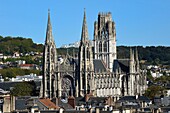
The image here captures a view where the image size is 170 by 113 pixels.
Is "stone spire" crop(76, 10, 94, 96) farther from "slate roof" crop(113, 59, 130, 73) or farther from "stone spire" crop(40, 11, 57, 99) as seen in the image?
"slate roof" crop(113, 59, 130, 73)

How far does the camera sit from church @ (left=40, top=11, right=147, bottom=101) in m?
149

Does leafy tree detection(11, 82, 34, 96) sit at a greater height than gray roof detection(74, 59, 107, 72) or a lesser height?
lesser

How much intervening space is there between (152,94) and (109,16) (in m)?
26.3

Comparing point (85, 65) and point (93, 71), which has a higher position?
point (85, 65)

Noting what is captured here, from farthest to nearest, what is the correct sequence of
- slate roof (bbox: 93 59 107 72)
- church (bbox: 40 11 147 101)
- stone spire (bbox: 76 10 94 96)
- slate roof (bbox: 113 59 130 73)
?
1. slate roof (bbox: 113 59 130 73)
2. slate roof (bbox: 93 59 107 72)
3. church (bbox: 40 11 147 101)
4. stone spire (bbox: 76 10 94 96)

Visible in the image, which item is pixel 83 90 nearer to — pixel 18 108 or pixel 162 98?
pixel 162 98

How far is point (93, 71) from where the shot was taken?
151 meters

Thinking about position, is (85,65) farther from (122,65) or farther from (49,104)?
(49,104)

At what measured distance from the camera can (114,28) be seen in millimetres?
171125

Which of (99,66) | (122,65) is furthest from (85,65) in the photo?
(122,65)

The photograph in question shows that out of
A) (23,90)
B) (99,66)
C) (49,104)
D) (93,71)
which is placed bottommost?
(49,104)

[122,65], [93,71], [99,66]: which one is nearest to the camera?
[93,71]

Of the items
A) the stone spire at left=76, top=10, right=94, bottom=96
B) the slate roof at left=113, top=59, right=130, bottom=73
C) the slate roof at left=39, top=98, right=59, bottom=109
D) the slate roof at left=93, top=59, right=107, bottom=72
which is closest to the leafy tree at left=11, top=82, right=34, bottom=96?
the stone spire at left=76, top=10, right=94, bottom=96

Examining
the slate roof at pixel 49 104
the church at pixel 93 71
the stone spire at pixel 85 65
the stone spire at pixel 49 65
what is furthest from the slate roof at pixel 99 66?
the slate roof at pixel 49 104
